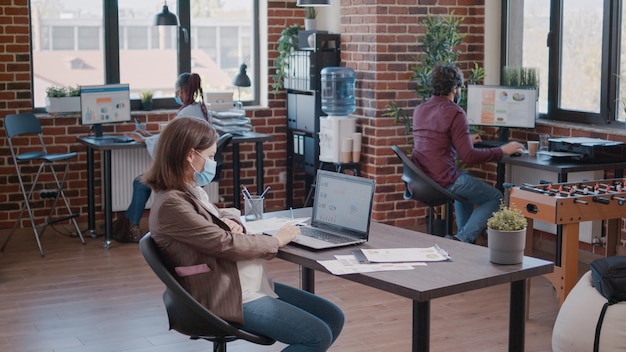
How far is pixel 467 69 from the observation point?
7.67 meters

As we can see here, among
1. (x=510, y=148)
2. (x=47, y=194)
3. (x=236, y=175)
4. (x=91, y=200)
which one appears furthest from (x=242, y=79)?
(x=510, y=148)

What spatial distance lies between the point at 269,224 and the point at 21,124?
12.3 feet

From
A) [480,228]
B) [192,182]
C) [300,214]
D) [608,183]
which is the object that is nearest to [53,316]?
[300,214]

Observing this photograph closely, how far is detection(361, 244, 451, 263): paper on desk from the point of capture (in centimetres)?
345

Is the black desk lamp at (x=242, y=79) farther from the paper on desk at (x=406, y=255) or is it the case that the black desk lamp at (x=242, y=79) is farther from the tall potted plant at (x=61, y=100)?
the paper on desk at (x=406, y=255)

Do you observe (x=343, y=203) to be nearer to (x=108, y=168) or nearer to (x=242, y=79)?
(x=108, y=168)

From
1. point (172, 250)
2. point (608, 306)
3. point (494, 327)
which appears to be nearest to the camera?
point (172, 250)

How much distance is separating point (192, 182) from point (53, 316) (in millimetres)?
2243

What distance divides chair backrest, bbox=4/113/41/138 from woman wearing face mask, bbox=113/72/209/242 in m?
0.76

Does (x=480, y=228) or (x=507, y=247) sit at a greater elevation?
(x=507, y=247)

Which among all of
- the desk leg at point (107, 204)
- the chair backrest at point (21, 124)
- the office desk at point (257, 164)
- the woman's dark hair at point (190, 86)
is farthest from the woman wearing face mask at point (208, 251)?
the office desk at point (257, 164)

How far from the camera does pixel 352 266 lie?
11.0 feet

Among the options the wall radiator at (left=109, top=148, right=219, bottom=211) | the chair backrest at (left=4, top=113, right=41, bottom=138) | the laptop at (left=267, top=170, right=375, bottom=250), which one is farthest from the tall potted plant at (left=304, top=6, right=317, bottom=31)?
the laptop at (left=267, top=170, right=375, bottom=250)

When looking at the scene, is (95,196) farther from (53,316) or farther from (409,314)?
(409,314)
